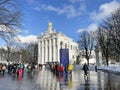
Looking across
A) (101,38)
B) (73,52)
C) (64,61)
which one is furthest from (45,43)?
(64,61)

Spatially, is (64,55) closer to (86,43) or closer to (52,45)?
(86,43)

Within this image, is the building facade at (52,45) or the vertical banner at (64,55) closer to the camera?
the vertical banner at (64,55)

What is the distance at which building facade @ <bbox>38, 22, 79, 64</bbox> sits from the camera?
148m

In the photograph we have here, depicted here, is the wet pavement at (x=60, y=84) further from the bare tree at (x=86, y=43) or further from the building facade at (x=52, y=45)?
the building facade at (x=52, y=45)

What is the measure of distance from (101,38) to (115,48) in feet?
31.3

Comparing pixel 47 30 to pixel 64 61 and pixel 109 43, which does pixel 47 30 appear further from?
pixel 64 61

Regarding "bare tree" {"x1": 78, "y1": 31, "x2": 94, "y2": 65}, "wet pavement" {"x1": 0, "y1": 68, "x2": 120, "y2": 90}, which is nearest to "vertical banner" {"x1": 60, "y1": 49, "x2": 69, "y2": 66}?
"wet pavement" {"x1": 0, "y1": 68, "x2": 120, "y2": 90}

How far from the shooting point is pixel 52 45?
500 ft

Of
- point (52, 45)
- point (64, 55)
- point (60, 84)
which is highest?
point (52, 45)

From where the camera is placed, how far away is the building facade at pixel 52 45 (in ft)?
486

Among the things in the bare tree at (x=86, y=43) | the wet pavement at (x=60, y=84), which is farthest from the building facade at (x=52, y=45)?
the wet pavement at (x=60, y=84)

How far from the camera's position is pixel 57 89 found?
16.2 meters

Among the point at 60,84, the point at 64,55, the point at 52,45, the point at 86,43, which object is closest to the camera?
the point at 60,84

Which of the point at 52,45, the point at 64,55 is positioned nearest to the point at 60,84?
the point at 64,55
